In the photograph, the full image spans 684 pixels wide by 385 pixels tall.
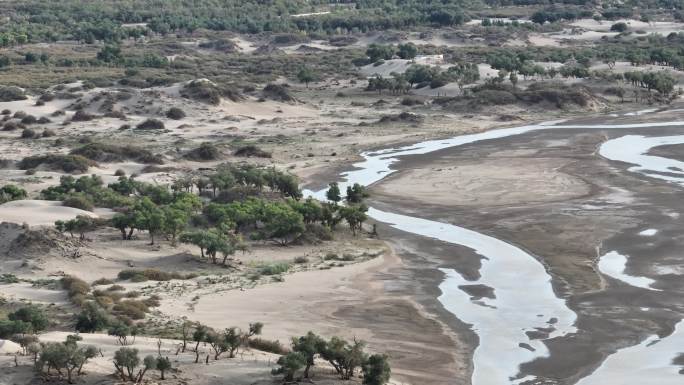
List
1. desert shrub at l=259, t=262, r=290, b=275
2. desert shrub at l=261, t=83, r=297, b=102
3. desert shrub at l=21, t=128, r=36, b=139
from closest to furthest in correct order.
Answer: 1. desert shrub at l=259, t=262, r=290, b=275
2. desert shrub at l=21, t=128, r=36, b=139
3. desert shrub at l=261, t=83, r=297, b=102

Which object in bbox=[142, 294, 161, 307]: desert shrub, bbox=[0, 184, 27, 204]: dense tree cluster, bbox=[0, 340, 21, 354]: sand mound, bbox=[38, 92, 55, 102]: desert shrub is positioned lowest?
bbox=[38, 92, 55, 102]: desert shrub

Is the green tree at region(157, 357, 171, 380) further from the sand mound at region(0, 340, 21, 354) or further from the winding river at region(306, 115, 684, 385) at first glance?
the winding river at region(306, 115, 684, 385)

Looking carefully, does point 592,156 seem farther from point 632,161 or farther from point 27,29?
point 27,29

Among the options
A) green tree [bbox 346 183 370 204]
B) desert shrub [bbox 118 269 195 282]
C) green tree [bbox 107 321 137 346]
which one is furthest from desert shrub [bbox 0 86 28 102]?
green tree [bbox 107 321 137 346]

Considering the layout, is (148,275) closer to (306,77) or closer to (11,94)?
(11,94)

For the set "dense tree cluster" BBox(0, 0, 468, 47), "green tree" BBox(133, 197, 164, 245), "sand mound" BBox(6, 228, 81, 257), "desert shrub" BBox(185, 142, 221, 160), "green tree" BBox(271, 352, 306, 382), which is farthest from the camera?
"dense tree cluster" BBox(0, 0, 468, 47)

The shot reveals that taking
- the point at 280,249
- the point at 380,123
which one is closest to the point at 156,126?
the point at 380,123

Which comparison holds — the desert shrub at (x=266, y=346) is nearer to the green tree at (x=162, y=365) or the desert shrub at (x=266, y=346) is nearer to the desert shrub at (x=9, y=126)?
the green tree at (x=162, y=365)

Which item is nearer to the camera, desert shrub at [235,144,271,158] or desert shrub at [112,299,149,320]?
desert shrub at [112,299,149,320]
